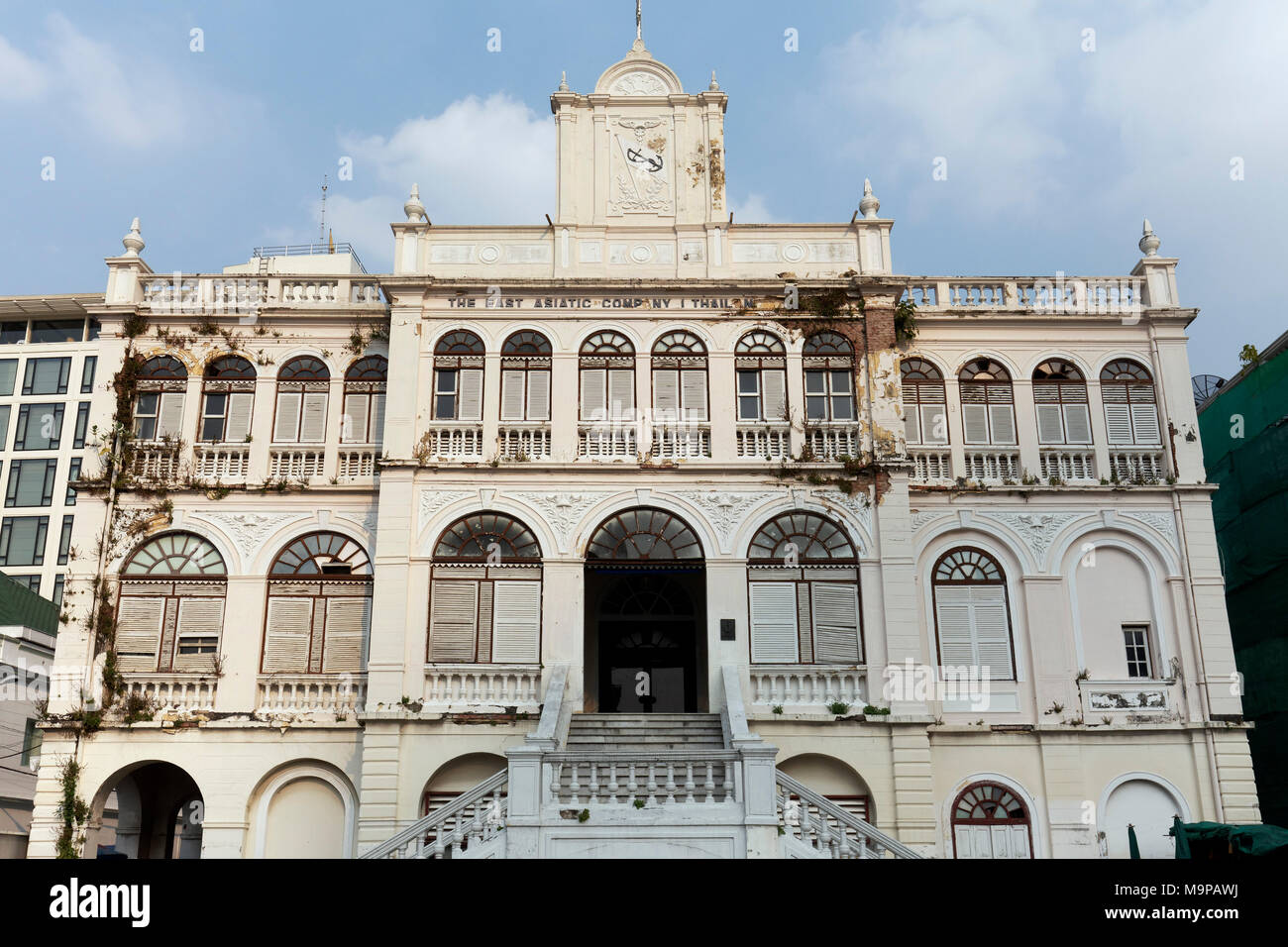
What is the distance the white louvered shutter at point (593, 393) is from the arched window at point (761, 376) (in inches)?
102

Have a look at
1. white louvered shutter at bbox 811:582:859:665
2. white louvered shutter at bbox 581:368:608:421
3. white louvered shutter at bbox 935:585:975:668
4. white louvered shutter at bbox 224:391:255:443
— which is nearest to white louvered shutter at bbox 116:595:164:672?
white louvered shutter at bbox 224:391:255:443

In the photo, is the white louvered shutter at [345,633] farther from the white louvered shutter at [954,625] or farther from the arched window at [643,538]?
the white louvered shutter at [954,625]

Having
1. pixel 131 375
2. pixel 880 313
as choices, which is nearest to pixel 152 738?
pixel 131 375

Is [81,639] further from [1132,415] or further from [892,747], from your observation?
[1132,415]

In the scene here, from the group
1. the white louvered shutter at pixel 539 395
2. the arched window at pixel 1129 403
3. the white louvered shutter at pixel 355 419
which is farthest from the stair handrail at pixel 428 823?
A: the arched window at pixel 1129 403

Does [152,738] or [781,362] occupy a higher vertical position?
[781,362]

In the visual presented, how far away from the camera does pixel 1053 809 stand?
20.6 m

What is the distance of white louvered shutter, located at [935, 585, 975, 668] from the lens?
21.6 metres

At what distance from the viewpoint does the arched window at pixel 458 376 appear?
2205 cm

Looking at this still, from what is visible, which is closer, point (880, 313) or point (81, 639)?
point (81, 639)

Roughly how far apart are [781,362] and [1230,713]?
1043 cm

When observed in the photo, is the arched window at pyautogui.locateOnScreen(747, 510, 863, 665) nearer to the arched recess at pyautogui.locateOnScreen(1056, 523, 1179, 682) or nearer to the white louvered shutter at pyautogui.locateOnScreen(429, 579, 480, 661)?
the arched recess at pyautogui.locateOnScreen(1056, 523, 1179, 682)
